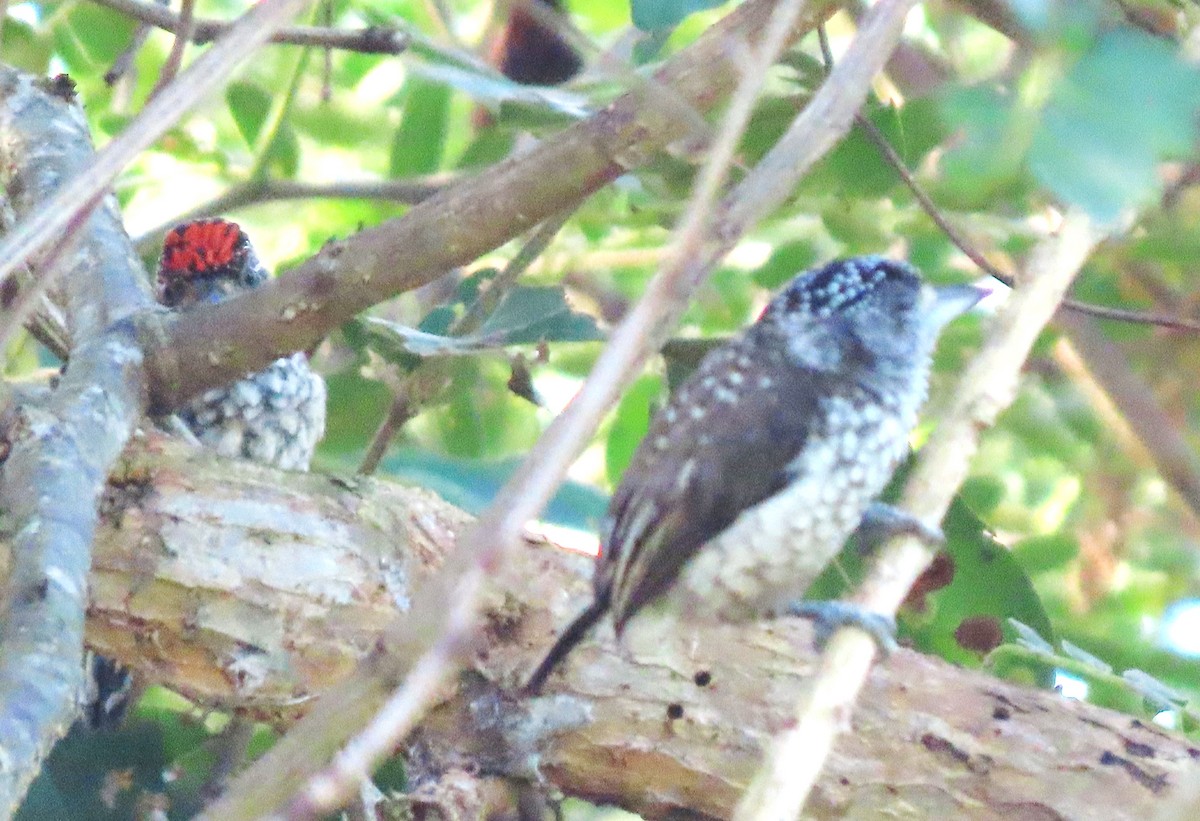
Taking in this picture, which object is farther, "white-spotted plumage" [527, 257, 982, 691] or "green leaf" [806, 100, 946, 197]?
"green leaf" [806, 100, 946, 197]

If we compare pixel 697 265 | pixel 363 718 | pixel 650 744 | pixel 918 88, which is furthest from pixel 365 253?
pixel 918 88

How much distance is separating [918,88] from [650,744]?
74.6 inches

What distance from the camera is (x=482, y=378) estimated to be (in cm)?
353

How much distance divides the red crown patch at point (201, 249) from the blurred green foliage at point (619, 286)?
0.17ft

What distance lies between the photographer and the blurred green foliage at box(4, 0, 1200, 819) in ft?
8.97

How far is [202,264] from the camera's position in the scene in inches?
147

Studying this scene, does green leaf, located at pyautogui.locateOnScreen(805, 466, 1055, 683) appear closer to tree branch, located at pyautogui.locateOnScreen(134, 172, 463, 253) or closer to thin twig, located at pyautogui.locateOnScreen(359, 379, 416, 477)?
thin twig, located at pyautogui.locateOnScreen(359, 379, 416, 477)

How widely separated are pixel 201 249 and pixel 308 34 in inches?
44.9

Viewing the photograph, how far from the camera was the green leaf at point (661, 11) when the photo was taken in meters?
2.39

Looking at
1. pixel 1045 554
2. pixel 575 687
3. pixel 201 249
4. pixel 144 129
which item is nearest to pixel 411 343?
pixel 575 687

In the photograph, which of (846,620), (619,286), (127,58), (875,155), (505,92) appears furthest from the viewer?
(619,286)

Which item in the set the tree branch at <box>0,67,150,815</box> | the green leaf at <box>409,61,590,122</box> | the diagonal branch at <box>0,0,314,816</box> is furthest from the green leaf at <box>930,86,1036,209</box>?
the green leaf at <box>409,61,590,122</box>

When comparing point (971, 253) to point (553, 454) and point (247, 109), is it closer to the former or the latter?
point (553, 454)

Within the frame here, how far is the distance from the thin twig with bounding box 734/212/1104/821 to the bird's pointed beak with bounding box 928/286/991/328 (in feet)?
2.22
